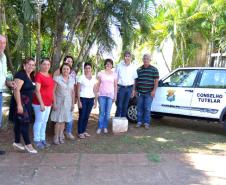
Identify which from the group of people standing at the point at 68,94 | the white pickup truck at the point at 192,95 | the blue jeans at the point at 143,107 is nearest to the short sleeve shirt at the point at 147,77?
the group of people standing at the point at 68,94

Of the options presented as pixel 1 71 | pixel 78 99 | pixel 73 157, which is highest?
pixel 1 71

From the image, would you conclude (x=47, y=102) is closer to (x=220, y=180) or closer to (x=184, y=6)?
(x=220, y=180)

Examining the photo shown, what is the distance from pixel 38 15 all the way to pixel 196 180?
15.7 ft

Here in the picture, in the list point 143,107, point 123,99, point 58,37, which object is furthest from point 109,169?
point 58,37

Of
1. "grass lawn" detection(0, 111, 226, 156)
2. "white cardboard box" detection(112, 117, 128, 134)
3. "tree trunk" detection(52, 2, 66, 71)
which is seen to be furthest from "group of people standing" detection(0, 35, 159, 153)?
"tree trunk" detection(52, 2, 66, 71)

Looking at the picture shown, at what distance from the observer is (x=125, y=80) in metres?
9.59

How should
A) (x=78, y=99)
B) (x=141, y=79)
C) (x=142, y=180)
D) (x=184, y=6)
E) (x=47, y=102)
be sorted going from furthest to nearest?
(x=184, y=6)
(x=141, y=79)
(x=78, y=99)
(x=47, y=102)
(x=142, y=180)

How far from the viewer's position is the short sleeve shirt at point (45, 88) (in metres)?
7.43

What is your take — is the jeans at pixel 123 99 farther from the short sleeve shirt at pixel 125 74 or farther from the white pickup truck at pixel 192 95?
the white pickup truck at pixel 192 95

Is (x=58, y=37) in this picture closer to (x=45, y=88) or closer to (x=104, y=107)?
(x=104, y=107)

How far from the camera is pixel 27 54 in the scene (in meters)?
9.62

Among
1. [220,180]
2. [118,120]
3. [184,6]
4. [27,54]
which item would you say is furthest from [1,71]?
[184,6]

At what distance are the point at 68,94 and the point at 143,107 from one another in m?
2.61

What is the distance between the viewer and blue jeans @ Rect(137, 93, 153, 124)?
32.3 feet
